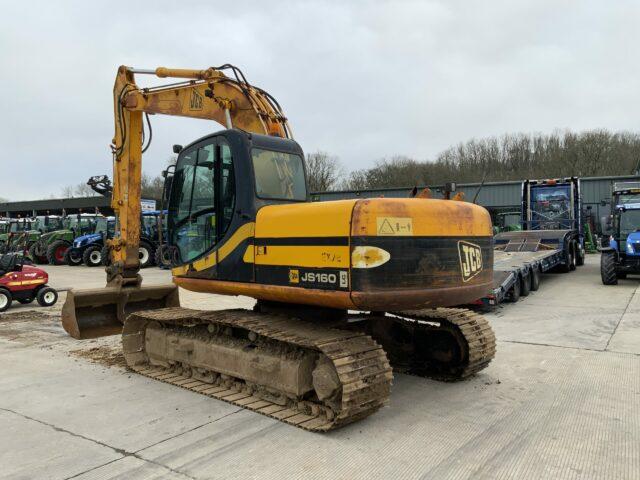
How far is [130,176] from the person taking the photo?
757cm

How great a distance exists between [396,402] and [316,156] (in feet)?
168

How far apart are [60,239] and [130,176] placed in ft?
64.8

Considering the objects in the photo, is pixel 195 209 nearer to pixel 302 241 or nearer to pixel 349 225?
pixel 302 241

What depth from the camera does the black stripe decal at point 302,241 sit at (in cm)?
416

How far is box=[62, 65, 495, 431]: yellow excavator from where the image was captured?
13.6 feet

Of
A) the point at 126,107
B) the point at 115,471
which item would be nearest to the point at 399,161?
the point at 126,107

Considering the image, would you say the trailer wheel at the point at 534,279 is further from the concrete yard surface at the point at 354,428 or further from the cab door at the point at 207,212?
the cab door at the point at 207,212

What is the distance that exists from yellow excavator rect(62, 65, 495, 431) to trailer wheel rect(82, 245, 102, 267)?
16.5 meters

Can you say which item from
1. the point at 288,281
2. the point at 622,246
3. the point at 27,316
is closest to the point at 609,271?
the point at 622,246

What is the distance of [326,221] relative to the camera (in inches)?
168

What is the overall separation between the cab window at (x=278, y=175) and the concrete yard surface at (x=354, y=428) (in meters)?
2.13

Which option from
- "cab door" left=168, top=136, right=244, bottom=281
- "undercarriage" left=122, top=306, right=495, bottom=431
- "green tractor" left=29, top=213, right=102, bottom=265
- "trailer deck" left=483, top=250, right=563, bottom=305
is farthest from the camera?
"green tractor" left=29, top=213, right=102, bottom=265

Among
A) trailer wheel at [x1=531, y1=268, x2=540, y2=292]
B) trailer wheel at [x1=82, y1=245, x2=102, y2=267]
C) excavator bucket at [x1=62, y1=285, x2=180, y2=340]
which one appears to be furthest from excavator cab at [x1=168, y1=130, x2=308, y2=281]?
trailer wheel at [x1=82, y1=245, x2=102, y2=267]

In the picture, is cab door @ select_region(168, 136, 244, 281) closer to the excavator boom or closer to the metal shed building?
the excavator boom
